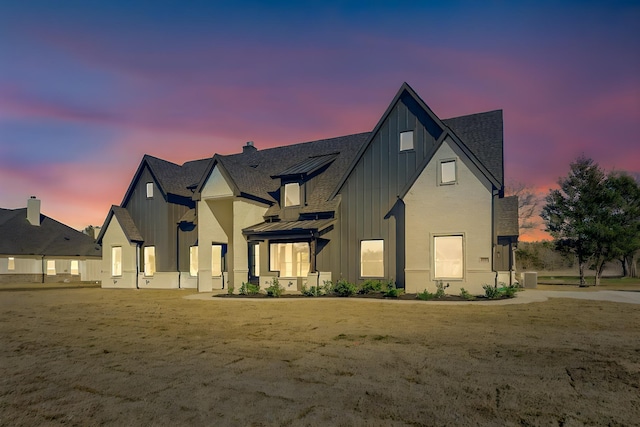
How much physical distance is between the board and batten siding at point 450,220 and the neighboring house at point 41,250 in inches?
1452

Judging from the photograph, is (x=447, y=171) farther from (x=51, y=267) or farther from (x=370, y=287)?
(x=51, y=267)

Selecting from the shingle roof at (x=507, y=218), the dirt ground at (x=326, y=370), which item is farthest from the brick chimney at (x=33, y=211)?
the shingle roof at (x=507, y=218)

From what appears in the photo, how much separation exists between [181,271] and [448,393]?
2451cm

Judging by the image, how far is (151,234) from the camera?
91.6 ft

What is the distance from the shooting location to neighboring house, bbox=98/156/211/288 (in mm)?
27078

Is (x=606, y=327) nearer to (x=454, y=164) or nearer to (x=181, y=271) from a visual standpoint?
(x=454, y=164)

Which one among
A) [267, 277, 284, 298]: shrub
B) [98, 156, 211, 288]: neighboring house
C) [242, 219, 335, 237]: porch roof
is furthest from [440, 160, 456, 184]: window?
[98, 156, 211, 288]: neighboring house

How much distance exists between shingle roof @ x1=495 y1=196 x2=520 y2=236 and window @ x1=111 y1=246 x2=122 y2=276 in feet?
81.7

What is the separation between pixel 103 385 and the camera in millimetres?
5652

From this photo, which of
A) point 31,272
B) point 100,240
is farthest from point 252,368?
point 31,272

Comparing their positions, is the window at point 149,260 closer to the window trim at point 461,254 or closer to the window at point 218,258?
the window at point 218,258

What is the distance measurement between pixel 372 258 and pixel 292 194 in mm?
6254

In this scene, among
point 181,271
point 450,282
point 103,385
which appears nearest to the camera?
point 103,385

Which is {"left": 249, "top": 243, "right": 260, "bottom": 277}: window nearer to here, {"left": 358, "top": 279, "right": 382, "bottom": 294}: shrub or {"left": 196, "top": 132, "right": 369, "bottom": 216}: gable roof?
{"left": 196, "top": 132, "right": 369, "bottom": 216}: gable roof
